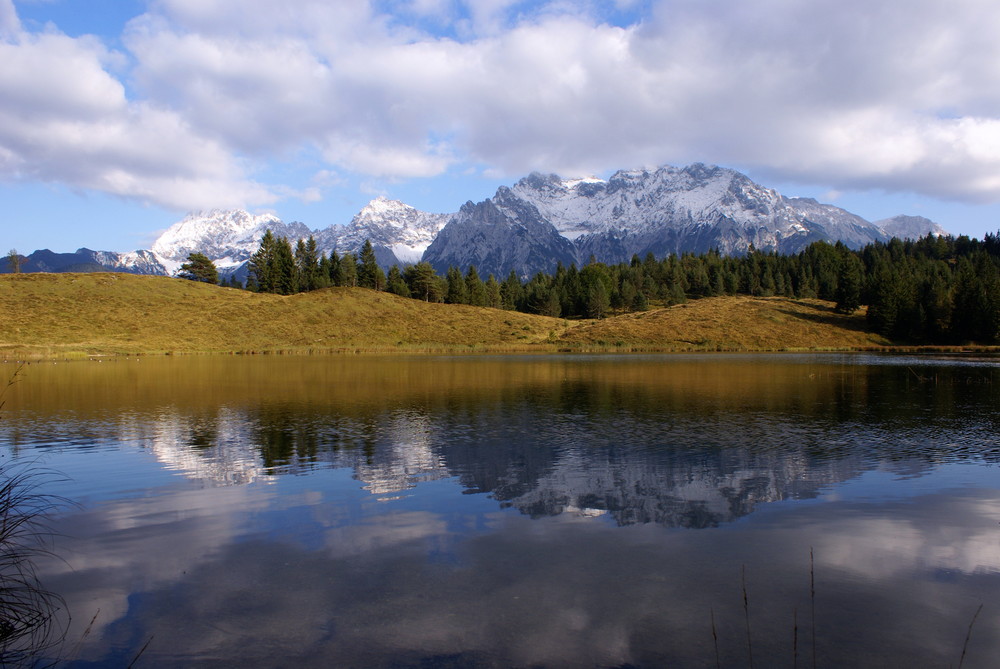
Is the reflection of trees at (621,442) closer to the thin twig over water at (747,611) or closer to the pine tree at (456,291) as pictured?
the thin twig over water at (747,611)

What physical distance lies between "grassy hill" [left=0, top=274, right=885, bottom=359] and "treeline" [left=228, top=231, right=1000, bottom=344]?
30.3 feet

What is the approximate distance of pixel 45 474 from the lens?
768 inches

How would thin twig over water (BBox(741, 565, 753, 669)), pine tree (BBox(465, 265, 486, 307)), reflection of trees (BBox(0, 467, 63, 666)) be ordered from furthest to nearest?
pine tree (BBox(465, 265, 486, 307)), reflection of trees (BBox(0, 467, 63, 666)), thin twig over water (BBox(741, 565, 753, 669))

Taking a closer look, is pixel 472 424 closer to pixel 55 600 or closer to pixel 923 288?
pixel 55 600

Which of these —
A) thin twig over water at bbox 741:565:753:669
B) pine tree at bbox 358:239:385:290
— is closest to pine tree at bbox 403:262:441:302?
pine tree at bbox 358:239:385:290

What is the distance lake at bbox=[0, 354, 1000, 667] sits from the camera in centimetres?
889

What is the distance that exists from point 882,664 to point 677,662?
279cm

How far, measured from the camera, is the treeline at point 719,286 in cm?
11856

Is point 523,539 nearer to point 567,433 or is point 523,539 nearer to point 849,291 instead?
point 567,433

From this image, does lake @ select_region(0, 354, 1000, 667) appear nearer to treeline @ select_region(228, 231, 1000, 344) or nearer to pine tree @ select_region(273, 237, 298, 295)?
treeline @ select_region(228, 231, 1000, 344)

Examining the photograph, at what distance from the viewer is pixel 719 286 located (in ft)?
590

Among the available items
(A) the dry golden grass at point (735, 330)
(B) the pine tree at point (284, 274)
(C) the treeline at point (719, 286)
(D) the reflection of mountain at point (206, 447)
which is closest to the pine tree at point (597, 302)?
(C) the treeline at point (719, 286)

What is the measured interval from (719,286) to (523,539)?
180 m

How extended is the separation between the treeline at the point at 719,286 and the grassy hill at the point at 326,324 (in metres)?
9.22
